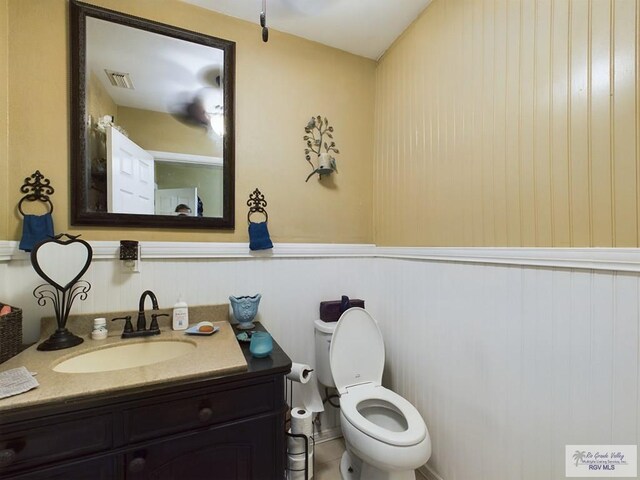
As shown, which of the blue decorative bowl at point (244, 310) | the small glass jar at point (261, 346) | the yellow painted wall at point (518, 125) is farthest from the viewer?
the blue decorative bowl at point (244, 310)

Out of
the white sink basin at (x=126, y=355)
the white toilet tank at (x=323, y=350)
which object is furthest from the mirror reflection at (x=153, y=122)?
the white toilet tank at (x=323, y=350)

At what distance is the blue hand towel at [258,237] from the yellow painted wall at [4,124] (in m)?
1.04

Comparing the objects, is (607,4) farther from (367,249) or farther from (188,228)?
(188,228)

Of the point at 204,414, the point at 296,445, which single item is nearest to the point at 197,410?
the point at 204,414

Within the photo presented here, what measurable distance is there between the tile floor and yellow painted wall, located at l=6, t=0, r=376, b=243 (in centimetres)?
127

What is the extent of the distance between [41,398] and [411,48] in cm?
222

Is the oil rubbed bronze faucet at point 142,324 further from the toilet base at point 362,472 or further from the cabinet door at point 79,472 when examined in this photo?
the toilet base at point 362,472

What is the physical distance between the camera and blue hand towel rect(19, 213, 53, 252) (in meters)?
1.19

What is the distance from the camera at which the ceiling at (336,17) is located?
59.7 inches

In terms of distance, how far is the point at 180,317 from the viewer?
1.38 m

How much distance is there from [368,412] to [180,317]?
3.58 ft

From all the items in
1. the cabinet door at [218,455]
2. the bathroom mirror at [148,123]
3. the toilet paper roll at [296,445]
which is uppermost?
the bathroom mirror at [148,123]

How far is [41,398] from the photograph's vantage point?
0.75 meters

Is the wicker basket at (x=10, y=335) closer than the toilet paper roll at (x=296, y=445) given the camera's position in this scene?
Yes
